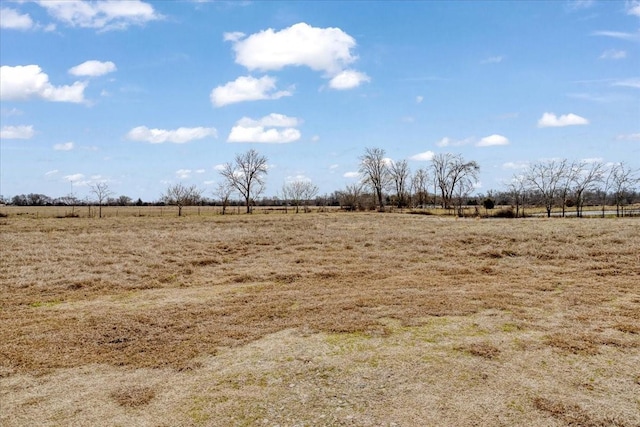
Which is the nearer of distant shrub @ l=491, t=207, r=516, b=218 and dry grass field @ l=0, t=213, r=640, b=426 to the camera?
dry grass field @ l=0, t=213, r=640, b=426

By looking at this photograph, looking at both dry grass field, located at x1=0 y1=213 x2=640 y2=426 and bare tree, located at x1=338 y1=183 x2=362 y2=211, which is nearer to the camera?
dry grass field, located at x1=0 y1=213 x2=640 y2=426

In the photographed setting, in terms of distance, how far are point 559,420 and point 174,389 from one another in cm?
498

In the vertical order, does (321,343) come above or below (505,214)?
below

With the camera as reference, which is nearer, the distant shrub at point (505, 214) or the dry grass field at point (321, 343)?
the dry grass field at point (321, 343)

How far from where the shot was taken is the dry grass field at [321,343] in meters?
5.30

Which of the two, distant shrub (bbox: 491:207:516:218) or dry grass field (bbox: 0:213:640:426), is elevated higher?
distant shrub (bbox: 491:207:516:218)

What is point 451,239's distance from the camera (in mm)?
22062

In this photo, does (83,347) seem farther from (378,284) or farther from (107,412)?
(378,284)

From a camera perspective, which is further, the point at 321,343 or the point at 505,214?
the point at 505,214

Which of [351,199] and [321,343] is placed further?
[351,199]

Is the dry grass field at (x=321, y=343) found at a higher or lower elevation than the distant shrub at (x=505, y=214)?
lower

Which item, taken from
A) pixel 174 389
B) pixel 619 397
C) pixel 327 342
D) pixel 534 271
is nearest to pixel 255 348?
pixel 327 342

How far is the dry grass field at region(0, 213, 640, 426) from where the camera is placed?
5305 millimetres

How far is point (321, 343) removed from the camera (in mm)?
7699
